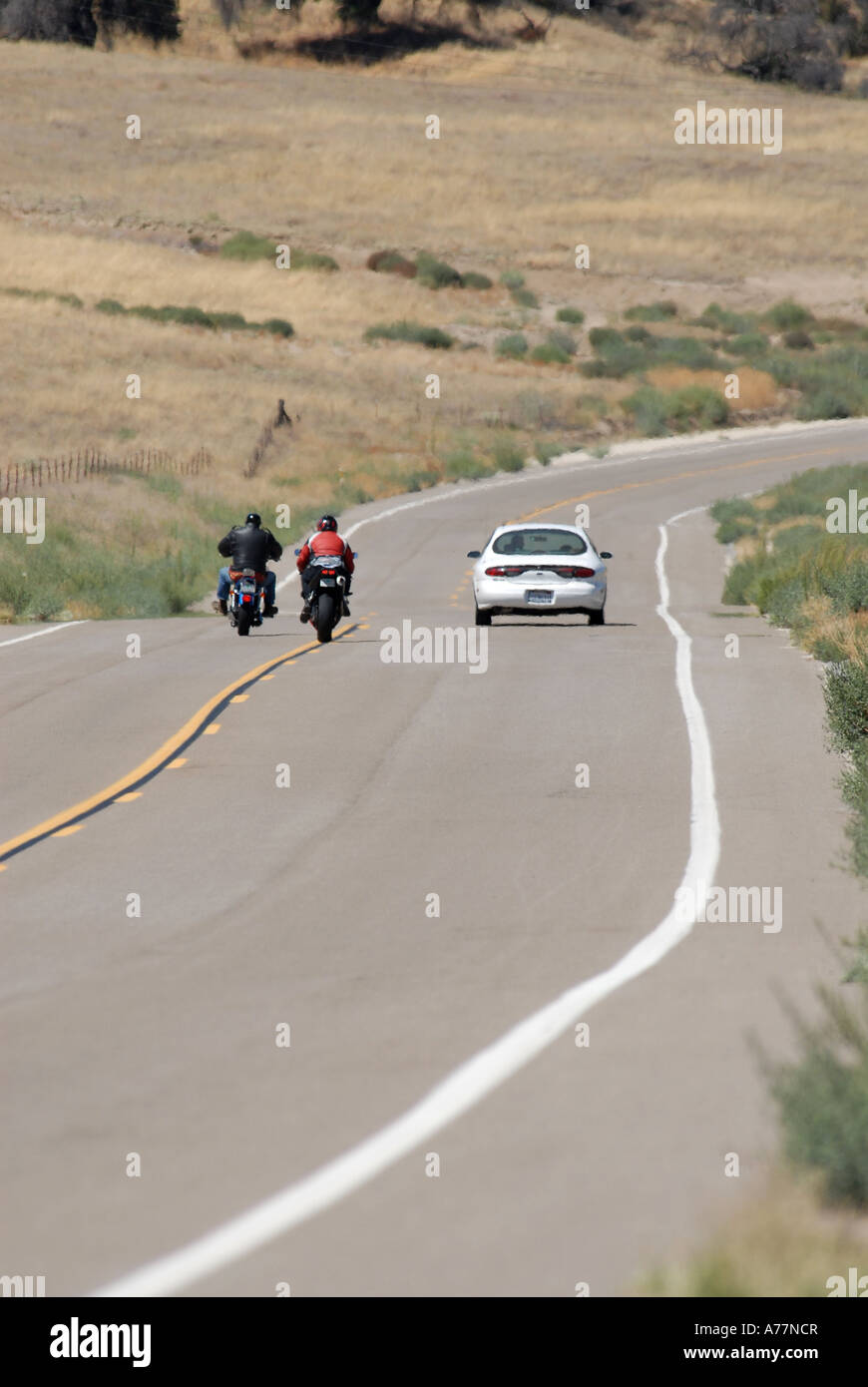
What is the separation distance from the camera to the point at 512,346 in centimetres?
8400

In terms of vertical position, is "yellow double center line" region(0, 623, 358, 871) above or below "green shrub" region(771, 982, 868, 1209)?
below

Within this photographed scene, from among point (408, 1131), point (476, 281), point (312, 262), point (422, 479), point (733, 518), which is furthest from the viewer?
point (312, 262)

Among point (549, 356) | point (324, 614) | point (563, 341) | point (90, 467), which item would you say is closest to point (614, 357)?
point (549, 356)

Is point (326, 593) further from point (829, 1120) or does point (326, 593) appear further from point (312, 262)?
point (312, 262)

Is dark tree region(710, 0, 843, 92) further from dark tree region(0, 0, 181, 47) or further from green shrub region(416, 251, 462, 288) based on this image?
green shrub region(416, 251, 462, 288)

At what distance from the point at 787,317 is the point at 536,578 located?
70.8 m

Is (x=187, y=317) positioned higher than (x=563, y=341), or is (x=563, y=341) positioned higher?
(x=187, y=317)

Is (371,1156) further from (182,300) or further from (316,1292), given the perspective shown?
(182,300)

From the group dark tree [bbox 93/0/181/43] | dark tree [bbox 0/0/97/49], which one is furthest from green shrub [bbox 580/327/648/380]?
dark tree [bbox 0/0/97/49]

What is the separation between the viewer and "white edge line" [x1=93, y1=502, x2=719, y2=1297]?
5605 mm

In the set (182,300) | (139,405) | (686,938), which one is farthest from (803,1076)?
(182,300)

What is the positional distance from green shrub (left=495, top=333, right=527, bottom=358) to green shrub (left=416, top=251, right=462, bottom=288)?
13.9m

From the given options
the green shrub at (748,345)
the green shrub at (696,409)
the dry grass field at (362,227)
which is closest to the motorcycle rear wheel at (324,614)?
the dry grass field at (362,227)
